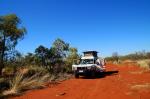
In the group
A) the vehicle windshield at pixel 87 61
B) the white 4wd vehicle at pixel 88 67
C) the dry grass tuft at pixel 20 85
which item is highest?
the vehicle windshield at pixel 87 61

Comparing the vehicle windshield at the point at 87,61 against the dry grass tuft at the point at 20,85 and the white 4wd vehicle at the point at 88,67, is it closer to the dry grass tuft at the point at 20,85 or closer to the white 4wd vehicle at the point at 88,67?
the white 4wd vehicle at the point at 88,67

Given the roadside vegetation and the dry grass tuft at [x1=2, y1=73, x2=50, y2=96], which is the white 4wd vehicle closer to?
the roadside vegetation

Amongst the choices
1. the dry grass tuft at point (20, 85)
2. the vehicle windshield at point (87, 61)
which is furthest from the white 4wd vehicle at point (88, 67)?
the dry grass tuft at point (20, 85)

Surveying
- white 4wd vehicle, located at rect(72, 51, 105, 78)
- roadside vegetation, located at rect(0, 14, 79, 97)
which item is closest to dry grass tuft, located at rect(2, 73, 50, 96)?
roadside vegetation, located at rect(0, 14, 79, 97)

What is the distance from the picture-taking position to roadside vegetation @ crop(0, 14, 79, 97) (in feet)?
55.6

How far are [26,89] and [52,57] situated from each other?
13.3 metres

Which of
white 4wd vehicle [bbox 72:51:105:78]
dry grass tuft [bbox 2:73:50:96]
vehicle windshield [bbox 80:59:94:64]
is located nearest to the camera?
dry grass tuft [bbox 2:73:50:96]

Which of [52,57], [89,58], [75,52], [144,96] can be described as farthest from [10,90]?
[75,52]

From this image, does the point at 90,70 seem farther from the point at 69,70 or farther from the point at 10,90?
the point at 10,90

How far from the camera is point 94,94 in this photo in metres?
13.7

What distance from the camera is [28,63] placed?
27719mm

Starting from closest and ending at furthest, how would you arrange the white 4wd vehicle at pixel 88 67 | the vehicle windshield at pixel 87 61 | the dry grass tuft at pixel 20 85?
1. the dry grass tuft at pixel 20 85
2. the white 4wd vehicle at pixel 88 67
3. the vehicle windshield at pixel 87 61

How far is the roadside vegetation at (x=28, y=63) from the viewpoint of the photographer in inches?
667

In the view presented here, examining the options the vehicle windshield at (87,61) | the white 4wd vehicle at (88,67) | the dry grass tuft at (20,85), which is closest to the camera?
the dry grass tuft at (20,85)
